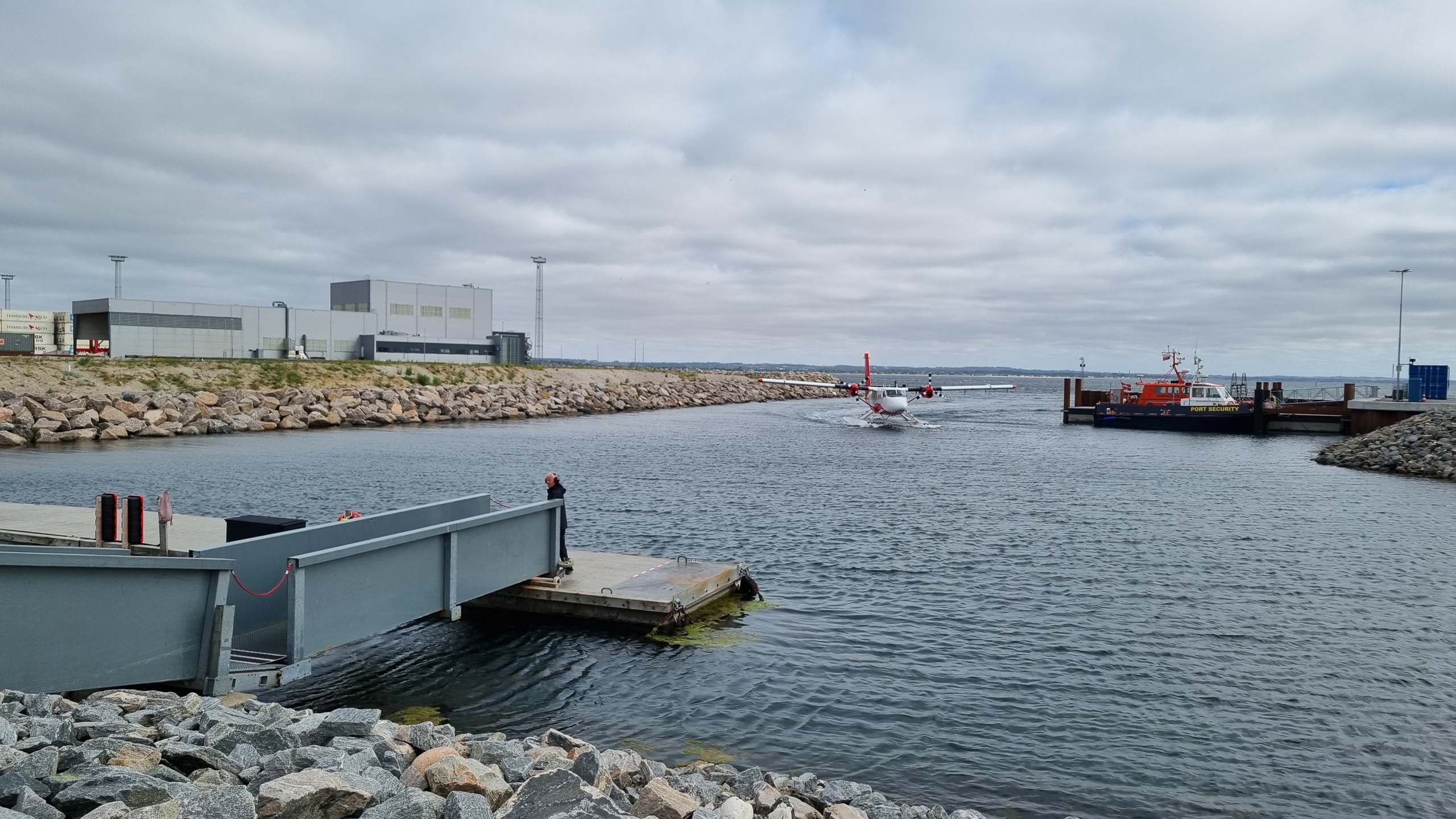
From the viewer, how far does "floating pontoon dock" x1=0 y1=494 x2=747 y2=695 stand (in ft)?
26.7

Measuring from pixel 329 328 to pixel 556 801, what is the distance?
83502 millimetres

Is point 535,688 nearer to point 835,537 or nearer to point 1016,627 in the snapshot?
point 1016,627

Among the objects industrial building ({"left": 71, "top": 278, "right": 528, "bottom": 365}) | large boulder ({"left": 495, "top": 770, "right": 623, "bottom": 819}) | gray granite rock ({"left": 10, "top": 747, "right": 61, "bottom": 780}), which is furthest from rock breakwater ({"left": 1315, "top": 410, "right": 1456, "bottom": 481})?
industrial building ({"left": 71, "top": 278, "right": 528, "bottom": 365})

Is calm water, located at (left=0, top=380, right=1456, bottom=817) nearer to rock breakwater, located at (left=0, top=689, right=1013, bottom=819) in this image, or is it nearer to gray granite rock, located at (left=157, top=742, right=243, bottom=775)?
rock breakwater, located at (left=0, top=689, right=1013, bottom=819)

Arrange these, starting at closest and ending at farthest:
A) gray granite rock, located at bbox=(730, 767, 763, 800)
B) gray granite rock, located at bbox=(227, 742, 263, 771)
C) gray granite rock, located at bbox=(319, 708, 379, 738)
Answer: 1. gray granite rock, located at bbox=(227, 742, 263, 771)
2. gray granite rock, located at bbox=(319, 708, 379, 738)
3. gray granite rock, located at bbox=(730, 767, 763, 800)

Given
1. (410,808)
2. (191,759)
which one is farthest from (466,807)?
(191,759)

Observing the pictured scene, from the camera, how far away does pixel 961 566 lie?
18594 mm

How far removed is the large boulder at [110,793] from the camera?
5.44 meters

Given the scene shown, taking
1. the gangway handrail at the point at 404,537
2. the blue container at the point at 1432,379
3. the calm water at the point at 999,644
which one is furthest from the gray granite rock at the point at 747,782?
the blue container at the point at 1432,379

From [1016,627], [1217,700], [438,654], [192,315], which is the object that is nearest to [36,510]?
[438,654]

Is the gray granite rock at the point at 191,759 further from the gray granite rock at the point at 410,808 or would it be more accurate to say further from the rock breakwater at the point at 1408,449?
the rock breakwater at the point at 1408,449

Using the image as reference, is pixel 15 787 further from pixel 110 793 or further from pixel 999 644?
pixel 999 644

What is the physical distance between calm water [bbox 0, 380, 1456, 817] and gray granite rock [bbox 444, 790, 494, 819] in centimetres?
423

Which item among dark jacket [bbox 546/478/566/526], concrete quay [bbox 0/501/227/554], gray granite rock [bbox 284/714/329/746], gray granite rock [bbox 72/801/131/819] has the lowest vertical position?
gray granite rock [bbox 284/714/329/746]
